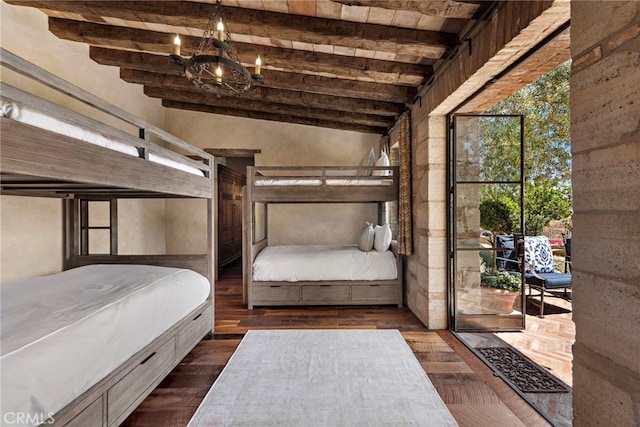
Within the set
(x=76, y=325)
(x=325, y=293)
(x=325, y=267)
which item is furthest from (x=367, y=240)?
(x=76, y=325)

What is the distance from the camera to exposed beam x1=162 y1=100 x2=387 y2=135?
461 cm

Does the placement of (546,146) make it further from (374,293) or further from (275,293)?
(275,293)

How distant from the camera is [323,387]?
180cm

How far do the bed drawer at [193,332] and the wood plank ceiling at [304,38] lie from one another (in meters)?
2.17

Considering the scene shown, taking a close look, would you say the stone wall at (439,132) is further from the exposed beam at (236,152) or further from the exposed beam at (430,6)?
the exposed beam at (236,152)

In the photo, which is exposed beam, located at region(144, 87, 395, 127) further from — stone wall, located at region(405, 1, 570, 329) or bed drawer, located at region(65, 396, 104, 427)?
bed drawer, located at region(65, 396, 104, 427)

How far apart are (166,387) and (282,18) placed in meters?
2.80

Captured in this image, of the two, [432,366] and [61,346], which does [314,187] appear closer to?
[432,366]

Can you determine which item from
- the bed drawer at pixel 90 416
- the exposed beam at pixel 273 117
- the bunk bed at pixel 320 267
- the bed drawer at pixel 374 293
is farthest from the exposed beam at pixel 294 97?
the bed drawer at pixel 90 416

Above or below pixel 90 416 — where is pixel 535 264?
above

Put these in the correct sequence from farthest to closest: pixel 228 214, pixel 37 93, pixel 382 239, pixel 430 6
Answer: pixel 228 214 → pixel 382 239 → pixel 37 93 → pixel 430 6

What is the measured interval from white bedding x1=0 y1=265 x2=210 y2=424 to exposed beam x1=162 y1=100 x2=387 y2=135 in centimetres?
316

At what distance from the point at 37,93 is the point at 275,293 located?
302cm

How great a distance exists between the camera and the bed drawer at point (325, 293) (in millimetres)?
3424
